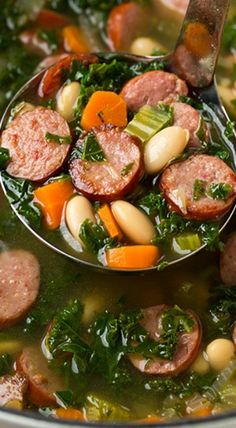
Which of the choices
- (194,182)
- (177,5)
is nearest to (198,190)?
(194,182)

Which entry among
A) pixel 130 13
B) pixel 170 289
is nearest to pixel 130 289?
pixel 170 289

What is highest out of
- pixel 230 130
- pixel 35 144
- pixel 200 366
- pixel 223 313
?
pixel 230 130

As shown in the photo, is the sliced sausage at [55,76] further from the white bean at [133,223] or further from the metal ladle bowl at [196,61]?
the white bean at [133,223]

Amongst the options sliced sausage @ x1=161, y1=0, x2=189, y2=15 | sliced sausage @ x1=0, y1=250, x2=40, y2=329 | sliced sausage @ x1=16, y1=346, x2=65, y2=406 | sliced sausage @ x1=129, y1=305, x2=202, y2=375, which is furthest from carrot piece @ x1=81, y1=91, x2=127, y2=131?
sliced sausage @ x1=161, y1=0, x2=189, y2=15

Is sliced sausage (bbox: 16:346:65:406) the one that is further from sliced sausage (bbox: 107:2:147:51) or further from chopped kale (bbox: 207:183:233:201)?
sliced sausage (bbox: 107:2:147:51)

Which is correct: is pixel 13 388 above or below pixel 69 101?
below

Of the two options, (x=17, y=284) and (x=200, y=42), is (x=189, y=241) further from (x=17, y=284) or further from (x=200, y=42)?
(x=200, y=42)
